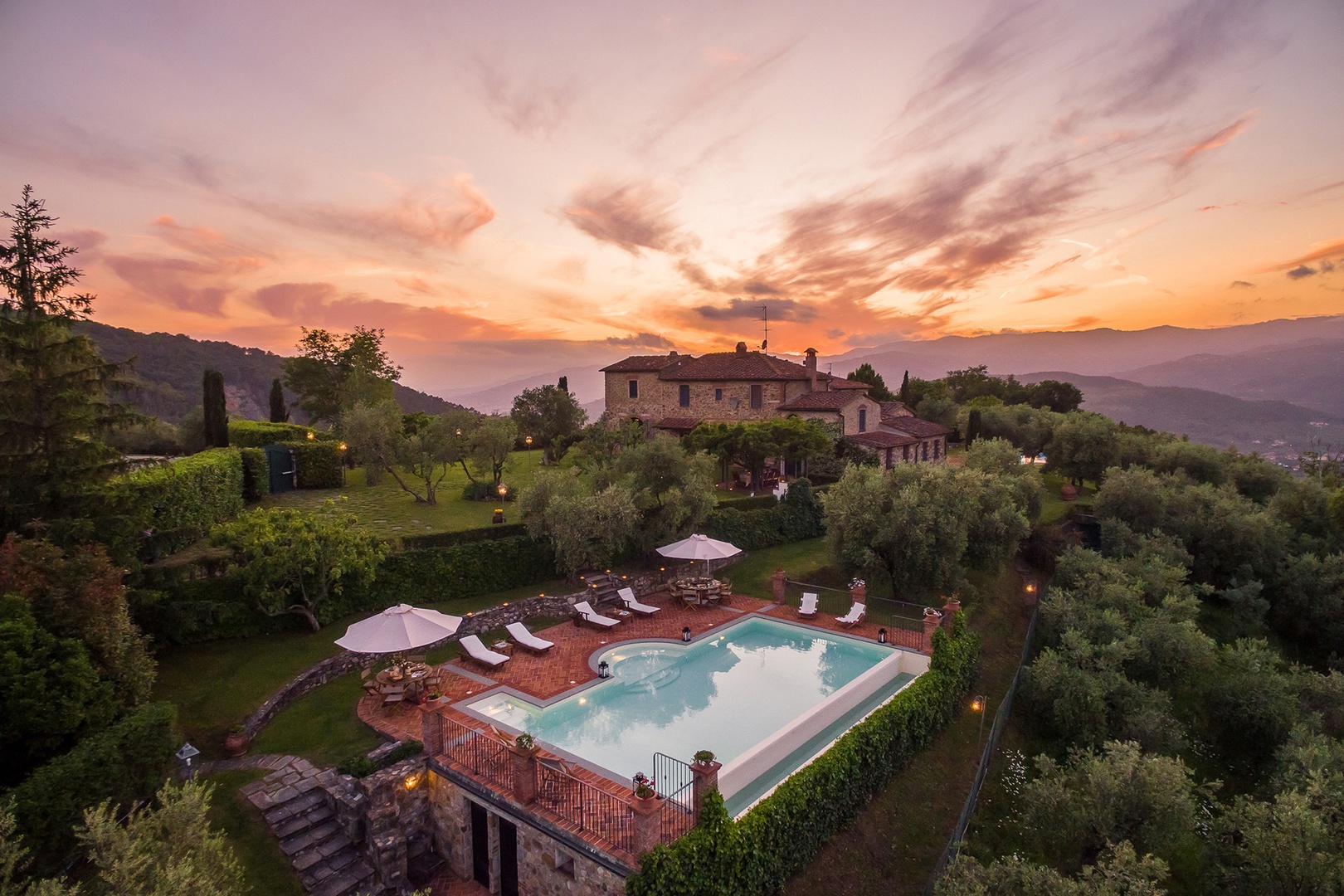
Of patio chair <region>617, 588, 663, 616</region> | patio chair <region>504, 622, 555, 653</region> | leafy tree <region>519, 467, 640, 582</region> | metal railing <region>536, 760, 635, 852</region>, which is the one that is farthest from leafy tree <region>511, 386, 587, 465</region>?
metal railing <region>536, 760, 635, 852</region>

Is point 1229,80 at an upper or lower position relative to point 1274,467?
upper

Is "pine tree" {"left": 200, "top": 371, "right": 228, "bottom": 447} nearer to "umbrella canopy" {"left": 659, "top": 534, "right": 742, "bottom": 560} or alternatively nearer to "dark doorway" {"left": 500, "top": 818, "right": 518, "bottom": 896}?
"umbrella canopy" {"left": 659, "top": 534, "right": 742, "bottom": 560}

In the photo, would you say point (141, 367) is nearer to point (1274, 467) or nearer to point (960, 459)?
point (960, 459)

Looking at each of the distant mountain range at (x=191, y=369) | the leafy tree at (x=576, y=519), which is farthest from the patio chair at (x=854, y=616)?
the distant mountain range at (x=191, y=369)

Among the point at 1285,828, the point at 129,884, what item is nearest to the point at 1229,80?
the point at 1285,828

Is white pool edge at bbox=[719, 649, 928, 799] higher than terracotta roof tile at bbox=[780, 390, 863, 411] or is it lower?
lower

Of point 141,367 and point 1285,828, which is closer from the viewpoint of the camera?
point 1285,828

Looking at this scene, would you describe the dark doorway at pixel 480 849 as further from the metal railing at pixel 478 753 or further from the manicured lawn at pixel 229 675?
the manicured lawn at pixel 229 675
